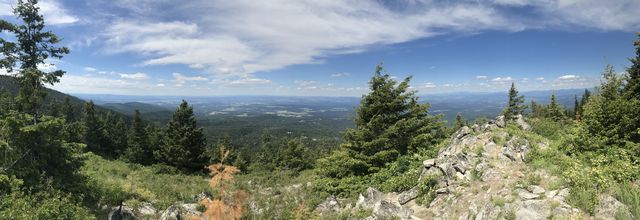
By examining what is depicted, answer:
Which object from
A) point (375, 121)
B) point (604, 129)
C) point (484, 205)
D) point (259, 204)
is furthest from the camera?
point (375, 121)

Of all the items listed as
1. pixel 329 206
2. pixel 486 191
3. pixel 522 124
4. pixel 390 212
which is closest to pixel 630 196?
pixel 486 191

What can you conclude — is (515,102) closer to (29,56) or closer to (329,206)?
(329,206)

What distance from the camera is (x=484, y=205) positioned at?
32.4 feet

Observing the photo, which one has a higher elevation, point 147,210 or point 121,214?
point 121,214

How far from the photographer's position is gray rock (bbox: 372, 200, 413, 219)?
1111 cm

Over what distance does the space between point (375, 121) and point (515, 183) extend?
9.89 metres

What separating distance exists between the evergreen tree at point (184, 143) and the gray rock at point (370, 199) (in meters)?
26.2

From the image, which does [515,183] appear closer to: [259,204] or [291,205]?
[291,205]

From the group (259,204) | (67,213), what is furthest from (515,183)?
(67,213)

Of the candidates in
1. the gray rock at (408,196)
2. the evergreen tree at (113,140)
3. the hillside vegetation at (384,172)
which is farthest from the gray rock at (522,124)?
the evergreen tree at (113,140)

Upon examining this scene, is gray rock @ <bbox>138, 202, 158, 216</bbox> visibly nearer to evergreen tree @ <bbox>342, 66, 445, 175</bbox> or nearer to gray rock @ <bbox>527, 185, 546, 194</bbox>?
evergreen tree @ <bbox>342, 66, 445, 175</bbox>

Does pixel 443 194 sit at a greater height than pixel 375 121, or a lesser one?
lesser

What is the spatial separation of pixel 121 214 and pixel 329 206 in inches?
350

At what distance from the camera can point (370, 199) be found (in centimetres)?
1339
